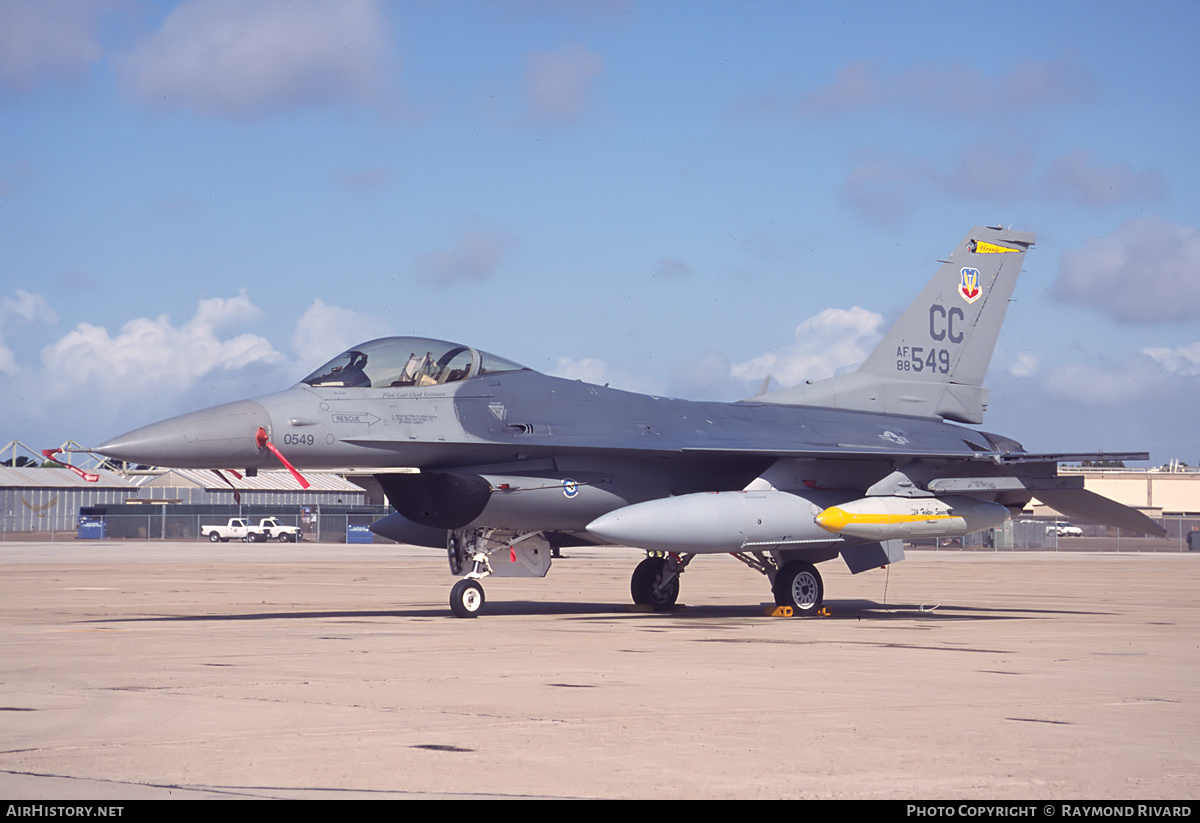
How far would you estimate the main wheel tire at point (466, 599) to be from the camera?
15891mm

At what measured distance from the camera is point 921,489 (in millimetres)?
17641

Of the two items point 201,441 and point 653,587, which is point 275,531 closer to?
point 653,587

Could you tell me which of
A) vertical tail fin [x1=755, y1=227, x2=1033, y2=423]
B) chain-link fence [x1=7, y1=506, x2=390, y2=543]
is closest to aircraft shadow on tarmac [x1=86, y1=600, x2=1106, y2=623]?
vertical tail fin [x1=755, y1=227, x2=1033, y2=423]

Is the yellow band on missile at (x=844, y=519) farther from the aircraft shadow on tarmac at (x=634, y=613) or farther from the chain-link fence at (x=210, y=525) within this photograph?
the chain-link fence at (x=210, y=525)

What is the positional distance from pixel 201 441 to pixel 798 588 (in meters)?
8.41

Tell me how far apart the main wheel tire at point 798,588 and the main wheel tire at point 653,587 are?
169cm

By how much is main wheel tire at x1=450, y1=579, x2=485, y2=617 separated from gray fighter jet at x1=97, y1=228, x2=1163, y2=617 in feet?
0.06

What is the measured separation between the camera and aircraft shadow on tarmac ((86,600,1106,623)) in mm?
16906

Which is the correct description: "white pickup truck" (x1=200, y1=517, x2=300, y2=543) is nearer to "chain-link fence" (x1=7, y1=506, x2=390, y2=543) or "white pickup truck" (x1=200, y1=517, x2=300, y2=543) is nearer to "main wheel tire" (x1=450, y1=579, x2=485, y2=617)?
"chain-link fence" (x1=7, y1=506, x2=390, y2=543)

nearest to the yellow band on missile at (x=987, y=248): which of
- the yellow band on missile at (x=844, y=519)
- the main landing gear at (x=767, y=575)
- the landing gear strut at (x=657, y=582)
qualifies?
the yellow band on missile at (x=844, y=519)

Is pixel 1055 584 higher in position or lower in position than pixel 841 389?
→ lower
